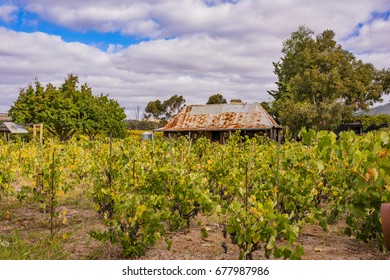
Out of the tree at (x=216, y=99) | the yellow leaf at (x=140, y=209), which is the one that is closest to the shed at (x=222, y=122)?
the yellow leaf at (x=140, y=209)

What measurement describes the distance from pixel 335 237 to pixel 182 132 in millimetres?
25396

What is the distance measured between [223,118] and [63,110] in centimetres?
1328

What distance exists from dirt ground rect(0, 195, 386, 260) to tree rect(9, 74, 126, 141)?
2798 cm

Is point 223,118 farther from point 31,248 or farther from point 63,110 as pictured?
point 31,248

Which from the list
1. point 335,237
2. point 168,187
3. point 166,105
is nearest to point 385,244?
point 335,237

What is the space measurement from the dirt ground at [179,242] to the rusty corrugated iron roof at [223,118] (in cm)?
2211

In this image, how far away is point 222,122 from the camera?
99.1 feet

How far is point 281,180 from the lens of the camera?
548cm

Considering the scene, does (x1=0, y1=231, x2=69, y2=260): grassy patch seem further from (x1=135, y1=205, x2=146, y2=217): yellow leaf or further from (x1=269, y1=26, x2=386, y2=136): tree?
(x1=269, y1=26, x2=386, y2=136): tree

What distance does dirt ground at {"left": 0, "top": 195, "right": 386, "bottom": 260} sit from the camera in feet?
16.9

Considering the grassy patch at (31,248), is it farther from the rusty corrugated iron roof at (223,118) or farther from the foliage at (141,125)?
the foliage at (141,125)
